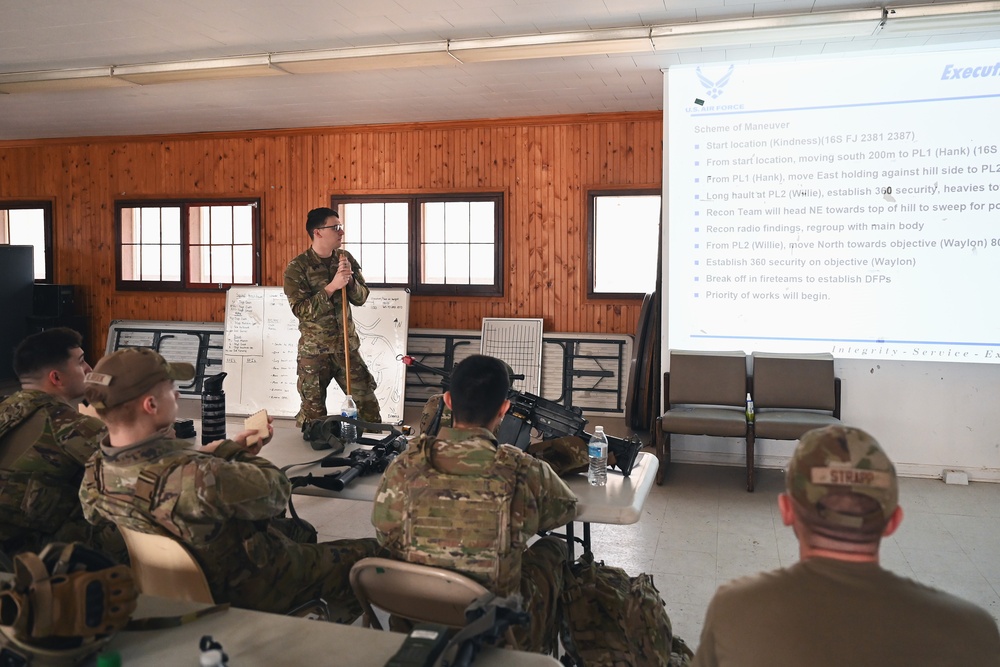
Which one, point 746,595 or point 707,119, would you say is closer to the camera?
point 746,595

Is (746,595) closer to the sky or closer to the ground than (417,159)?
closer to the ground

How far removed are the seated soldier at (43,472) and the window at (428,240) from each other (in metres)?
5.01

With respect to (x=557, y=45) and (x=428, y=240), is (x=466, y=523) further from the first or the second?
(x=428, y=240)

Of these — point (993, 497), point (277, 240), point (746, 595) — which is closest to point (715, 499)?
point (993, 497)

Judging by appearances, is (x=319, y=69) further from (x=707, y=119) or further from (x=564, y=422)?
(x=564, y=422)

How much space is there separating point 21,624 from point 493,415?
1174 mm

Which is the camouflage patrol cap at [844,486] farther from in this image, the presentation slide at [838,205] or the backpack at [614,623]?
the presentation slide at [838,205]

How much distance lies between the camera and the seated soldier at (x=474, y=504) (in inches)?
73.9

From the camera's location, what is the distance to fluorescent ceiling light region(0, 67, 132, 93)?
18.2 feet

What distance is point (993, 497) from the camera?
4.85m

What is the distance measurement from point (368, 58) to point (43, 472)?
11.5 feet

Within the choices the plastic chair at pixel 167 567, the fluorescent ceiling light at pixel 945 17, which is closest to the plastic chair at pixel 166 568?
the plastic chair at pixel 167 567

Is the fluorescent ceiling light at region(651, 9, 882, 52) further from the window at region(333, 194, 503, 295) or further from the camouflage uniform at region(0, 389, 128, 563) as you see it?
the camouflage uniform at region(0, 389, 128, 563)

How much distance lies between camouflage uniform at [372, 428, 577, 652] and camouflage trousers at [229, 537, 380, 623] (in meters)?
0.39
